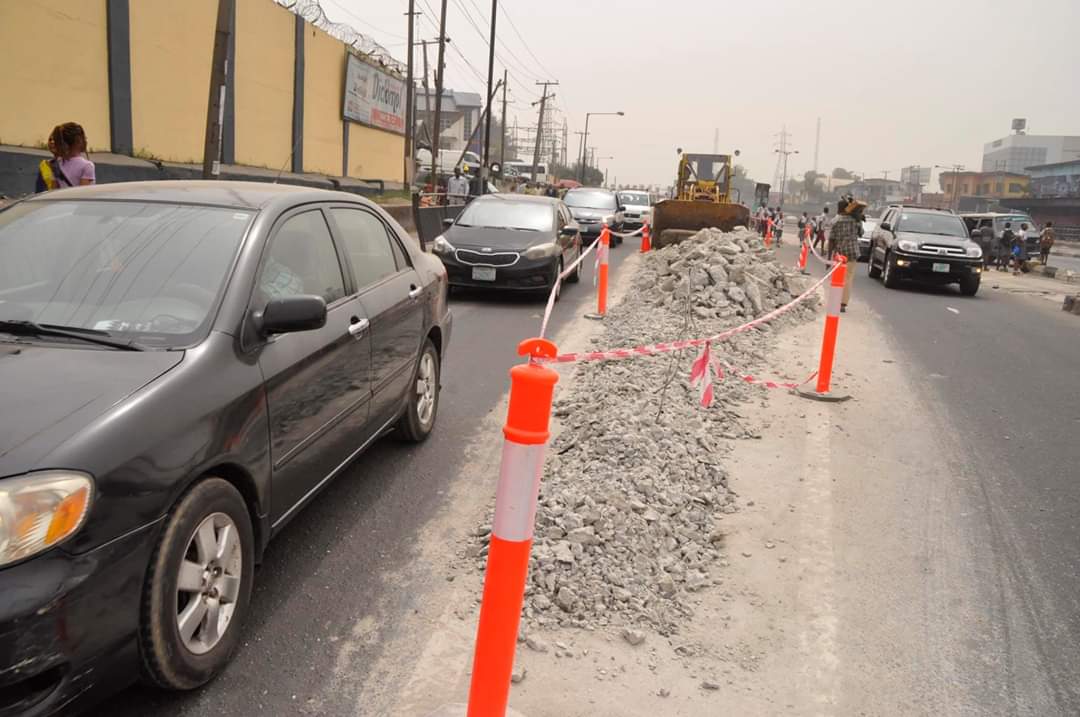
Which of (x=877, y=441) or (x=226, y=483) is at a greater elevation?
(x=226, y=483)

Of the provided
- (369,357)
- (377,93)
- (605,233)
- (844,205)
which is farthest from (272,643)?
(377,93)

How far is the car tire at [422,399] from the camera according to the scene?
5297 mm

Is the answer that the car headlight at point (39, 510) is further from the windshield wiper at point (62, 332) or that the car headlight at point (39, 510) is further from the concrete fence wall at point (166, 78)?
the concrete fence wall at point (166, 78)

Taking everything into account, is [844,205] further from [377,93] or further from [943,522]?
[377,93]

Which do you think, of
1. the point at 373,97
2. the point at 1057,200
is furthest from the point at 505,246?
the point at 1057,200

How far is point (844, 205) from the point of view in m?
14.1

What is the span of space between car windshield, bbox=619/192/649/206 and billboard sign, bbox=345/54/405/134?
9418 mm

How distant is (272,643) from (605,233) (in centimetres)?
906

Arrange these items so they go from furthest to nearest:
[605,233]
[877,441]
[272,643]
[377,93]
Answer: [377,93]
[605,233]
[877,441]
[272,643]

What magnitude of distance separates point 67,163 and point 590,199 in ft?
65.0

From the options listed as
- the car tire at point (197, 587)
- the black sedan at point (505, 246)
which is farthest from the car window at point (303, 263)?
the black sedan at point (505, 246)

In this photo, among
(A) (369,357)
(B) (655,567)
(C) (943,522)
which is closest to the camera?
(B) (655,567)

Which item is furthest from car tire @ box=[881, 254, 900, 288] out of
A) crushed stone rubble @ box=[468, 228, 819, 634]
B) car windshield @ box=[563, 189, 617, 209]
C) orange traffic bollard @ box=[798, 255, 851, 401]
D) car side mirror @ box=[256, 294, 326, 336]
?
car side mirror @ box=[256, 294, 326, 336]

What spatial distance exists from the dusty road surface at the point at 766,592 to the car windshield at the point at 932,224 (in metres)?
12.7
